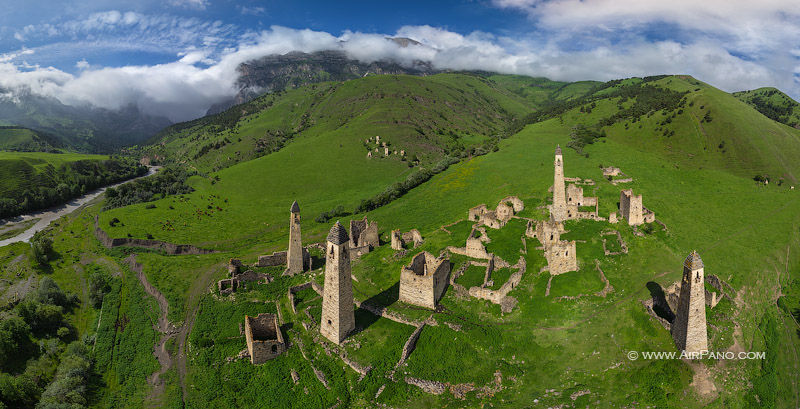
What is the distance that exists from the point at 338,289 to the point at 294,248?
2137cm

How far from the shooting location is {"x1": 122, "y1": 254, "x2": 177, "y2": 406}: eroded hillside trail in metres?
39.6

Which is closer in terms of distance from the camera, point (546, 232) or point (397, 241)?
point (546, 232)

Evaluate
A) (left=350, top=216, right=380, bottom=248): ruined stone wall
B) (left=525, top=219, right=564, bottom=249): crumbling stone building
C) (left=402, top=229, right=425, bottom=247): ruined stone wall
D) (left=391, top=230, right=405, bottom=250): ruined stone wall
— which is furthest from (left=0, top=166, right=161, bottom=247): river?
(left=525, top=219, right=564, bottom=249): crumbling stone building

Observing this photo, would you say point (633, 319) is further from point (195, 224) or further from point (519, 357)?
point (195, 224)

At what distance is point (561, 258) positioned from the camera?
43.7m

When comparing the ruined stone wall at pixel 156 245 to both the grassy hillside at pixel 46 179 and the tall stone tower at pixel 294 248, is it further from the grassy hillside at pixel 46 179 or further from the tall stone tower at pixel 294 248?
the grassy hillside at pixel 46 179

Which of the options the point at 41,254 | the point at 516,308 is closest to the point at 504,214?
the point at 516,308

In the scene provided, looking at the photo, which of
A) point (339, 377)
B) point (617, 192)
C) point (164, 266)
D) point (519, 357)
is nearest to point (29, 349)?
point (164, 266)

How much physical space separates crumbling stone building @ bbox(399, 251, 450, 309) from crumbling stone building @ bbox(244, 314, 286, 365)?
13214 millimetres

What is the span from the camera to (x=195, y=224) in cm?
9919

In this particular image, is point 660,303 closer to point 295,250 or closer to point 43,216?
point 295,250

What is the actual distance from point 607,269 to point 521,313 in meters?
13.2

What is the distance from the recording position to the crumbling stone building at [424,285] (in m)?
41.6

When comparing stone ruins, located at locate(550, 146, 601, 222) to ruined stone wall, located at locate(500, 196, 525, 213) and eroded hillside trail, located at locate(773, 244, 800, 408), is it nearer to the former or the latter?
ruined stone wall, located at locate(500, 196, 525, 213)
